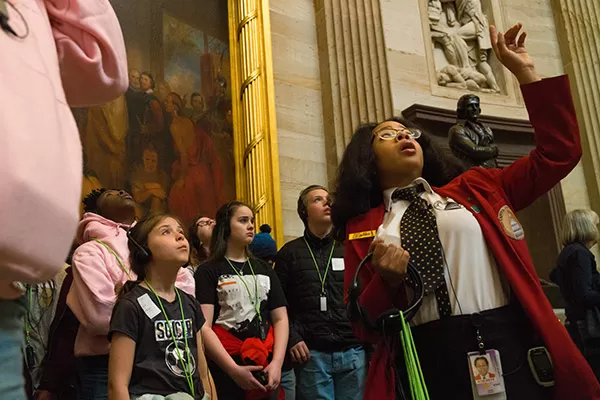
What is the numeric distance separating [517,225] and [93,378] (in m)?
2.10

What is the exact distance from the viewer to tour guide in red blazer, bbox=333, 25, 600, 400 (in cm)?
195

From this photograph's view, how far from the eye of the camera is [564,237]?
5.18 m

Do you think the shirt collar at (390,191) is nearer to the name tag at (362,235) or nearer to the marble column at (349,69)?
the name tag at (362,235)

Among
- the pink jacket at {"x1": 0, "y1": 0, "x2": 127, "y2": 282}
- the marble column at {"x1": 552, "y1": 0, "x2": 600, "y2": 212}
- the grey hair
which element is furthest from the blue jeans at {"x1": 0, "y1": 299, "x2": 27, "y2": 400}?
the marble column at {"x1": 552, "y1": 0, "x2": 600, "y2": 212}

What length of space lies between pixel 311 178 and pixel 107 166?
7.26ft

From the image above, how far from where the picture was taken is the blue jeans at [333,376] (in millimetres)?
3848

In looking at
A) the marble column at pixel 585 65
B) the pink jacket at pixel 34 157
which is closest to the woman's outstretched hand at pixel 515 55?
the pink jacket at pixel 34 157

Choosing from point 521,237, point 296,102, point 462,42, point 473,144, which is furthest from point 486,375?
point 462,42

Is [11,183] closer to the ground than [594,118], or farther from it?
closer to the ground

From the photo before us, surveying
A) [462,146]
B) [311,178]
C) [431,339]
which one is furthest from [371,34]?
[431,339]

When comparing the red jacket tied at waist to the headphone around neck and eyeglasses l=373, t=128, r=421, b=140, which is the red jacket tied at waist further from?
eyeglasses l=373, t=128, r=421, b=140

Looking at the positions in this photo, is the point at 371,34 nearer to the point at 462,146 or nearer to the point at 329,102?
the point at 329,102

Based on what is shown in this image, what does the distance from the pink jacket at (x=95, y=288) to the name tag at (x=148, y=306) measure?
28cm

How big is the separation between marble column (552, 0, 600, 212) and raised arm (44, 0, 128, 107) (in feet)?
26.7
